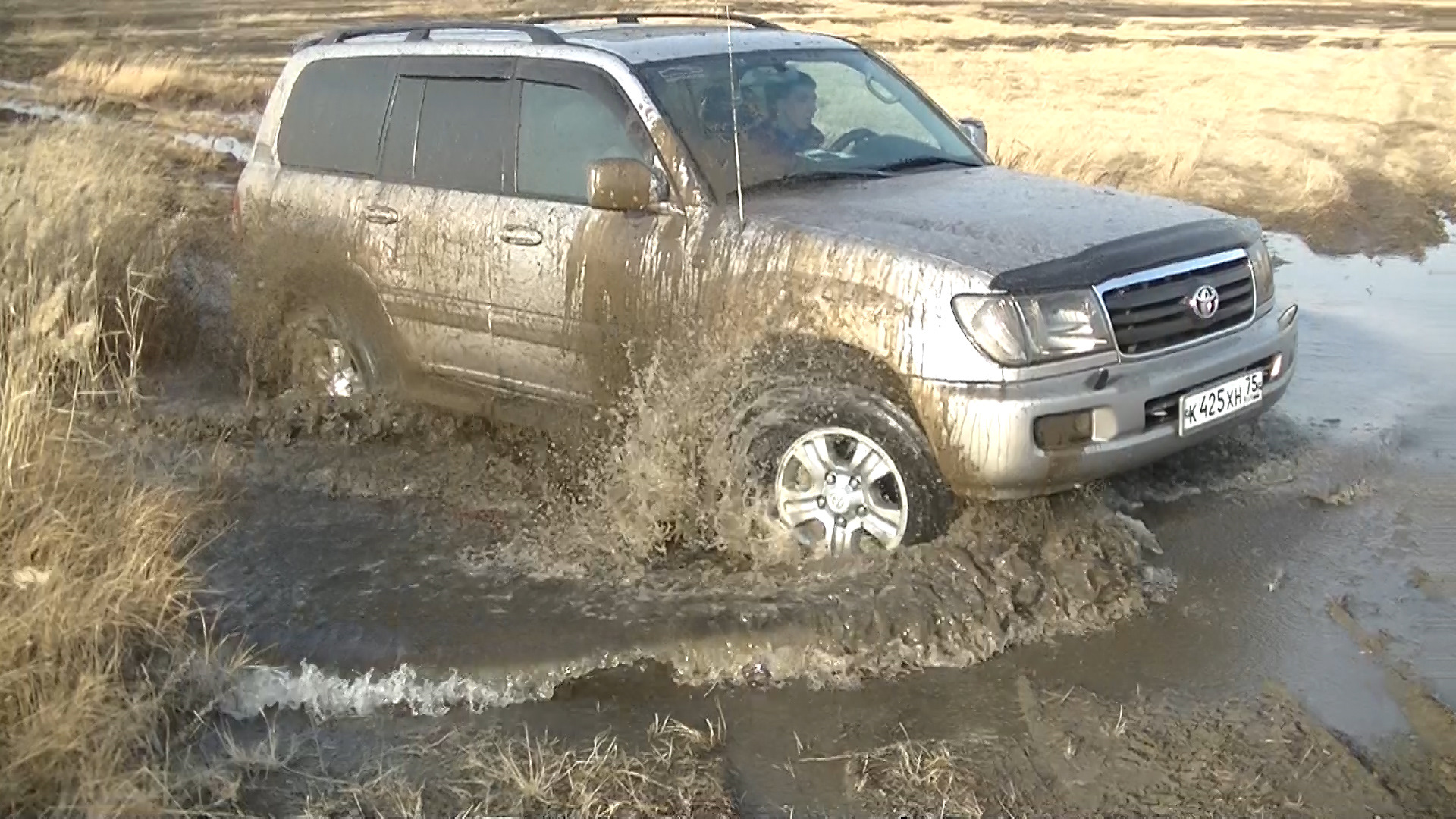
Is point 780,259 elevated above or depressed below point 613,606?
above

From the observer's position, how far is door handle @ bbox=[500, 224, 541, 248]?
5625 mm

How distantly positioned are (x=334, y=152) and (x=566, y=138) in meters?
1.51

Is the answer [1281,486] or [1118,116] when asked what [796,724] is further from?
[1118,116]

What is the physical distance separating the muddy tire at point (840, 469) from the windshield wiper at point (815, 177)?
2.87ft

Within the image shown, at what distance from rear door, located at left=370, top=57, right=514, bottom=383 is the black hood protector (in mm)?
2308

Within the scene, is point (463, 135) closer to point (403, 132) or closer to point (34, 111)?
point (403, 132)

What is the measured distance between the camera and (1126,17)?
33.7 m

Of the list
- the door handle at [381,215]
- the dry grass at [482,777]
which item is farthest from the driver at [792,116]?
the dry grass at [482,777]

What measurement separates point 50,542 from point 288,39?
1239 inches

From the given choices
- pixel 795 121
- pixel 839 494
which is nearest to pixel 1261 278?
pixel 839 494

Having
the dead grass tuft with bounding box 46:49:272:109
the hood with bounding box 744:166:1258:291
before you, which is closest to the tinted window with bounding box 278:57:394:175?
the hood with bounding box 744:166:1258:291

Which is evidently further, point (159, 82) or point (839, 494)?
point (159, 82)

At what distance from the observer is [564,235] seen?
554 centimetres

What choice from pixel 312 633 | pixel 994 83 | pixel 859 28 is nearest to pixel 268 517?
pixel 312 633
